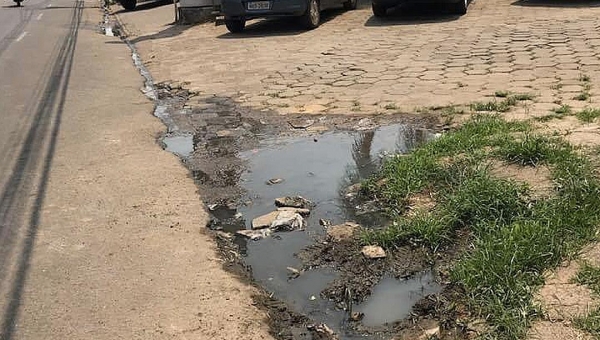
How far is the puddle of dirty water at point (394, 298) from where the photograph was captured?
10.7ft

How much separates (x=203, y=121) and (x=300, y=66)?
2980 mm

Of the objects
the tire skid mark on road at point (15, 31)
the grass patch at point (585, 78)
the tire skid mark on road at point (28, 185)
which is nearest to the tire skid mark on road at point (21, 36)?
the tire skid mark on road at point (15, 31)

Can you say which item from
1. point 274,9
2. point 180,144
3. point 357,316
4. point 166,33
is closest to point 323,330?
point 357,316

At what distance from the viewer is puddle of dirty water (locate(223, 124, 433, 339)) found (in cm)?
347

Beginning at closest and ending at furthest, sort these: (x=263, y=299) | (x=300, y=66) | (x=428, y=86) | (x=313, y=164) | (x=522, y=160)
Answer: (x=263, y=299), (x=522, y=160), (x=313, y=164), (x=428, y=86), (x=300, y=66)

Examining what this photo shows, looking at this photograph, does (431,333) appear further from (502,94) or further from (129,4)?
(129,4)

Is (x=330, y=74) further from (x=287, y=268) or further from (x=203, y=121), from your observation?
(x=287, y=268)

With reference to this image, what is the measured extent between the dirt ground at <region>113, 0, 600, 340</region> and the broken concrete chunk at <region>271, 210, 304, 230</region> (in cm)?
152

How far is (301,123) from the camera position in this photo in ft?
22.5

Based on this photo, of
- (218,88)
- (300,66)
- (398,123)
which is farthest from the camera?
(300,66)

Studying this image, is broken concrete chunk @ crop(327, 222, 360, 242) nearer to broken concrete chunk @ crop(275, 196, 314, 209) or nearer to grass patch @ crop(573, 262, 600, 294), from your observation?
broken concrete chunk @ crop(275, 196, 314, 209)

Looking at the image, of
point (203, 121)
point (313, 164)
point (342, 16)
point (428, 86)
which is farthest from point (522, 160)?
point (342, 16)

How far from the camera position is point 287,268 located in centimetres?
388

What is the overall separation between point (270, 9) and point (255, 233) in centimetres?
919
